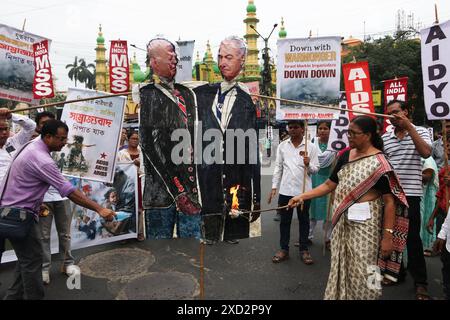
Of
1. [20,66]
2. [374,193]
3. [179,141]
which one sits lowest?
[374,193]

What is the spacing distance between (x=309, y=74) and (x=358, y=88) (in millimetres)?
966

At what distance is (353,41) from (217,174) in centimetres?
4258

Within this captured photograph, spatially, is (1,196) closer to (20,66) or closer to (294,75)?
(20,66)

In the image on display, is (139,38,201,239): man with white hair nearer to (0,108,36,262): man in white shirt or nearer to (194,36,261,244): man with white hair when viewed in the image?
(194,36,261,244): man with white hair

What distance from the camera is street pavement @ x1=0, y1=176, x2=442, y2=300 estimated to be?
3.26 meters

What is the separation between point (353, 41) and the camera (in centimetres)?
3947

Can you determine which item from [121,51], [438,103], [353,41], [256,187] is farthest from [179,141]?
[353,41]

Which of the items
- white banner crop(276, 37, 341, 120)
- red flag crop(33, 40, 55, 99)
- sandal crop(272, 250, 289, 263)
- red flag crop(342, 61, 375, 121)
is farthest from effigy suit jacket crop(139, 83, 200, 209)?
red flag crop(33, 40, 55, 99)

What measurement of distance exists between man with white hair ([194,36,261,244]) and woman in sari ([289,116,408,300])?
794mm

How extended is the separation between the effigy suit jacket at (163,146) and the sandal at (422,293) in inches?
92.6

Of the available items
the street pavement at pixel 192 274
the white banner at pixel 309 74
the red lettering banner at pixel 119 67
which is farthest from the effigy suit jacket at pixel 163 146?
the red lettering banner at pixel 119 67

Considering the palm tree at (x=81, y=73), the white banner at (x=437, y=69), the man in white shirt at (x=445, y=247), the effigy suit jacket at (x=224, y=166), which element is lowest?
the man in white shirt at (x=445, y=247)

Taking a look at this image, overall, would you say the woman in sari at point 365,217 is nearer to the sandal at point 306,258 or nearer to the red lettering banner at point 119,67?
the sandal at point 306,258

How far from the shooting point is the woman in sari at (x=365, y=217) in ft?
7.99
